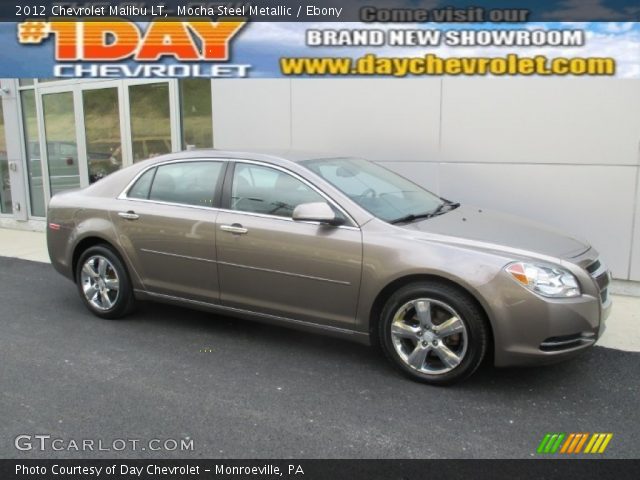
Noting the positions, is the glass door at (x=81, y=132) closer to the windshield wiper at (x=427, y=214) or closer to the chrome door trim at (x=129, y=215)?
the chrome door trim at (x=129, y=215)

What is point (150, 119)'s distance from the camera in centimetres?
963

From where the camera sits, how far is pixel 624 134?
5.98m

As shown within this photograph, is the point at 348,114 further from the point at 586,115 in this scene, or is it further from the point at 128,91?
the point at 128,91

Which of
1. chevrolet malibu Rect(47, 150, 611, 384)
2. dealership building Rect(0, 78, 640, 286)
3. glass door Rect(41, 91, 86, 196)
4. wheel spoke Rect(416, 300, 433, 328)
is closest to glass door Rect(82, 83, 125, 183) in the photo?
glass door Rect(41, 91, 86, 196)

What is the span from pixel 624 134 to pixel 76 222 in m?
5.49

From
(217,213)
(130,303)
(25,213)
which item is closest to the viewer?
(217,213)

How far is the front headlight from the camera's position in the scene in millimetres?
3525

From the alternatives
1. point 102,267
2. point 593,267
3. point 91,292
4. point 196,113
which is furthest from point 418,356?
point 196,113

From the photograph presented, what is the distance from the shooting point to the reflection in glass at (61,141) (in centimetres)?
1076

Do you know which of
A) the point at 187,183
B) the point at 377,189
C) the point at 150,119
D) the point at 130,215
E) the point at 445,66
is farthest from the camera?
the point at 150,119

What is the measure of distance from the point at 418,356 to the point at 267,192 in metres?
1.66

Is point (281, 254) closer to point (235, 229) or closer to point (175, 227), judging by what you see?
point (235, 229)

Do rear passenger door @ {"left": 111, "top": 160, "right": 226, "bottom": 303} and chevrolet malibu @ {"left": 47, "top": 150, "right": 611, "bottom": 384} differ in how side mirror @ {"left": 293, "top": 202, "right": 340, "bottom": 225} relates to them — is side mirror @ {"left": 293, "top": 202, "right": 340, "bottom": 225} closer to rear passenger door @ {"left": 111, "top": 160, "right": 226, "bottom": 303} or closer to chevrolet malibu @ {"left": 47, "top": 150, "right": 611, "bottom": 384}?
chevrolet malibu @ {"left": 47, "top": 150, "right": 611, "bottom": 384}
